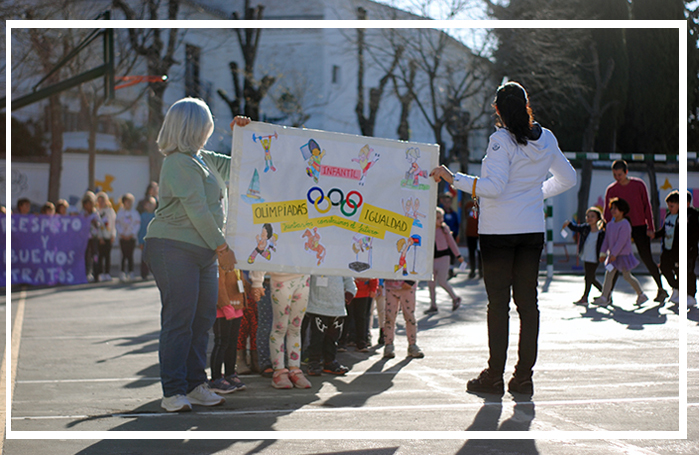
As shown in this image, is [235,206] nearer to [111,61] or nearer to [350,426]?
[350,426]

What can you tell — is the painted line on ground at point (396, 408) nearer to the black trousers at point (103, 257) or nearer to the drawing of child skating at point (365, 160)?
the drawing of child skating at point (365, 160)

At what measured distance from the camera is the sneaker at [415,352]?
6883mm

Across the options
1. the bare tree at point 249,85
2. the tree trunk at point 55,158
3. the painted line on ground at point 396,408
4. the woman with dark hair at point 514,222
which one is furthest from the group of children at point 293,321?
the bare tree at point 249,85

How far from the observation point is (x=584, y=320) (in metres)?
9.34

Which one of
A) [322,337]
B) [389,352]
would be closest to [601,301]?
[389,352]

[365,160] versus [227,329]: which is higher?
[365,160]

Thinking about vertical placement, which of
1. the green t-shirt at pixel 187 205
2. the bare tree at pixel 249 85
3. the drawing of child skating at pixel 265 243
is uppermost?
the bare tree at pixel 249 85

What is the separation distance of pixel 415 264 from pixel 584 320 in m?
4.70

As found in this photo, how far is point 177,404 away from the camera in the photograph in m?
4.78

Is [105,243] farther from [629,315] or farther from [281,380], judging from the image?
[281,380]

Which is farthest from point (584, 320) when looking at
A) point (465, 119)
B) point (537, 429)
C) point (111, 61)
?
point (465, 119)

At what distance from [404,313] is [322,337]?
1.06 meters

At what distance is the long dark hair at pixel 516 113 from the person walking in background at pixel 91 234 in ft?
40.5

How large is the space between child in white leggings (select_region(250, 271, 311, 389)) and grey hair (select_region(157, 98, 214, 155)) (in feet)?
3.90
